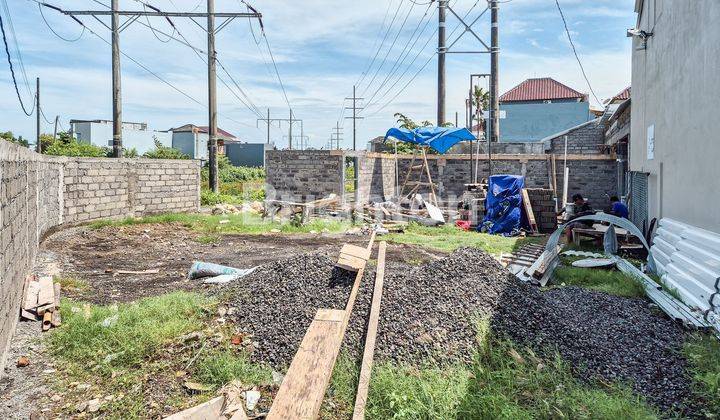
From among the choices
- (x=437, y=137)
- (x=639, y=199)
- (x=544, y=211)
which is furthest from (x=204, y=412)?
(x=437, y=137)

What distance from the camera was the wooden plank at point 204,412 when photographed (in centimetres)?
340

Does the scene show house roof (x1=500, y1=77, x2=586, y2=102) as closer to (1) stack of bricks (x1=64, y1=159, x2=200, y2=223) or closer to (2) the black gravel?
(1) stack of bricks (x1=64, y1=159, x2=200, y2=223)

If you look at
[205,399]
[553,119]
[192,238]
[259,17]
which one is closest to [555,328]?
[205,399]

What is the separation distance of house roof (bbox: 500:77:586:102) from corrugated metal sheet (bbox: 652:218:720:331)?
3385 cm

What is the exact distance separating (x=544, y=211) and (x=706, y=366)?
10159 mm

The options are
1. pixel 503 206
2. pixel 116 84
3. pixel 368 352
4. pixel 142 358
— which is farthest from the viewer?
pixel 116 84

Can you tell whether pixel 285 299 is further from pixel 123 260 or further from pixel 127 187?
pixel 127 187

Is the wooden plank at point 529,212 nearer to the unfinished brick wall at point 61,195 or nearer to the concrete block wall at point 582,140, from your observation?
the concrete block wall at point 582,140

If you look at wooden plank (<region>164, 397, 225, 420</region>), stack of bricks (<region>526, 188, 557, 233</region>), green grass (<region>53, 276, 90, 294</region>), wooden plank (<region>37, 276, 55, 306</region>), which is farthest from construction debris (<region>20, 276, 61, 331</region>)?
stack of bricks (<region>526, 188, 557, 233</region>)

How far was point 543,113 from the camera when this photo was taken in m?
38.3

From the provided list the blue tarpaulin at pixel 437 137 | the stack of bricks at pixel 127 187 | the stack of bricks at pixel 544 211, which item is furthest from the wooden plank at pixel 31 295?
the blue tarpaulin at pixel 437 137

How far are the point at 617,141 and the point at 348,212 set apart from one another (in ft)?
29.0

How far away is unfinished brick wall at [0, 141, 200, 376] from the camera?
14.9ft

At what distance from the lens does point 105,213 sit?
1283cm
